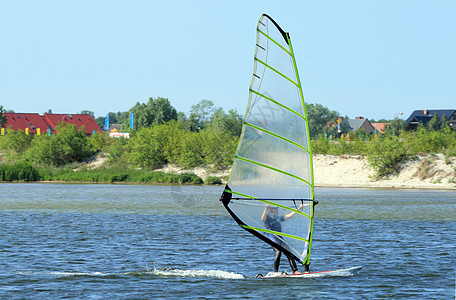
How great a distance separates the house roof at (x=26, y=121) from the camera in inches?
5610

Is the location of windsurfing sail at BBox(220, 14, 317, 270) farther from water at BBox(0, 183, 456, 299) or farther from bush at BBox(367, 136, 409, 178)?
bush at BBox(367, 136, 409, 178)

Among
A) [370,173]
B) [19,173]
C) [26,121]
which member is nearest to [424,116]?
[370,173]

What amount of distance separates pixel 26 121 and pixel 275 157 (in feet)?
462

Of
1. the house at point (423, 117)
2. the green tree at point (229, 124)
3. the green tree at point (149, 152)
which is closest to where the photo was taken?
the green tree at point (149, 152)

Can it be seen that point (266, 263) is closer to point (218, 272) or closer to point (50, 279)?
point (218, 272)

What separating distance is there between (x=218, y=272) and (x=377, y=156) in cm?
4712

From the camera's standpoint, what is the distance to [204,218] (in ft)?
102

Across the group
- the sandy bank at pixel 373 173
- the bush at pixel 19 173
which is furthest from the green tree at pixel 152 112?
the sandy bank at pixel 373 173

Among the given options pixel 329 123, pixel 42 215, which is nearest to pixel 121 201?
pixel 42 215

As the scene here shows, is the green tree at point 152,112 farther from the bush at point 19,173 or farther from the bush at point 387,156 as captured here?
the bush at point 387,156

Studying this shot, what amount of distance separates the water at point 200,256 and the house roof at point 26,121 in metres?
115

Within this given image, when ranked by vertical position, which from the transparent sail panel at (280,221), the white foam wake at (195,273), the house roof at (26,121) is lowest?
the white foam wake at (195,273)

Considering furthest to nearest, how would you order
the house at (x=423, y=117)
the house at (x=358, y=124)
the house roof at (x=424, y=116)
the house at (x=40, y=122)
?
1. the house at (x=358, y=124)
2. the house at (x=40, y=122)
3. the house roof at (x=424, y=116)
4. the house at (x=423, y=117)

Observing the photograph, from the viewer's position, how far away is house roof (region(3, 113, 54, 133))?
142 m
